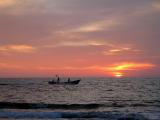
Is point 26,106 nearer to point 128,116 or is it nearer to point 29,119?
point 29,119

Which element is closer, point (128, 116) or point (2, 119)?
point (2, 119)

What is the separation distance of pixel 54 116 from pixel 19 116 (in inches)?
126

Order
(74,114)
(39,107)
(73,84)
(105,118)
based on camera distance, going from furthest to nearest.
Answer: (73,84) → (39,107) → (74,114) → (105,118)

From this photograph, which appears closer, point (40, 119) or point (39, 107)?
point (40, 119)

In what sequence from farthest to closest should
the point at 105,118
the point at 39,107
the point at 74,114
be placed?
the point at 39,107 → the point at 74,114 → the point at 105,118

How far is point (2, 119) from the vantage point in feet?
80.0

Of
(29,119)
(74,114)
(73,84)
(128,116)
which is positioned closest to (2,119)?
(29,119)

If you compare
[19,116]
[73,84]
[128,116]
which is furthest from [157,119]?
[73,84]

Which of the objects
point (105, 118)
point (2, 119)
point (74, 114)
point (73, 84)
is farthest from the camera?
point (73, 84)

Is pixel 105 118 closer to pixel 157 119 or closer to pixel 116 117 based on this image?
pixel 116 117

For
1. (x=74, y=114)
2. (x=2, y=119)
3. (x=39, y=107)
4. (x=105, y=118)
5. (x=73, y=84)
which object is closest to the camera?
(x=2, y=119)

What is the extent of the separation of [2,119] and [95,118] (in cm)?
792

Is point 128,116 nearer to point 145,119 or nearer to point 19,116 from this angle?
point 145,119

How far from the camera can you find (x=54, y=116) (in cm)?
2755
